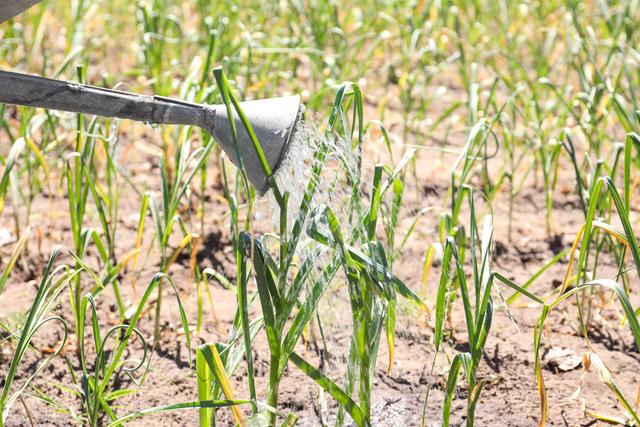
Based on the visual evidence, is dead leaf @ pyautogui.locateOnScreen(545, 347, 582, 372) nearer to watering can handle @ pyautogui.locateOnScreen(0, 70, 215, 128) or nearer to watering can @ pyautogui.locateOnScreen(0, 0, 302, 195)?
watering can @ pyautogui.locateOnScreen(0, 0, 302, 195)

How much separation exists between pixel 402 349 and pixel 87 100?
120cm

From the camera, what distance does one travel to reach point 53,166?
326 centimetres

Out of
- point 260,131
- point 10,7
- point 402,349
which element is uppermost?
point 10,7

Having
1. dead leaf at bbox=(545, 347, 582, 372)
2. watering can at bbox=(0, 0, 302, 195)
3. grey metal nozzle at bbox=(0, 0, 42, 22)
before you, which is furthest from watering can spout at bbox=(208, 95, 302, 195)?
dead leaf at bbox=(545, 347, 582, 372)

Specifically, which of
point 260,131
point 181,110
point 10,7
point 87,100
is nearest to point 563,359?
point 260,131

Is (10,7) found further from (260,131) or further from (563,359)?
(563,359)

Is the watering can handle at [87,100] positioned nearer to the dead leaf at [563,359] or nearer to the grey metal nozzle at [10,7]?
the grey metal nozzle at [10,7]

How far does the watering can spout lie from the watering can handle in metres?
0.06

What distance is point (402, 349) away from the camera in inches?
99.8

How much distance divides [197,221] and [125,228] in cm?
24

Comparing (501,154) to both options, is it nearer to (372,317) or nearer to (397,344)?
(397,344)

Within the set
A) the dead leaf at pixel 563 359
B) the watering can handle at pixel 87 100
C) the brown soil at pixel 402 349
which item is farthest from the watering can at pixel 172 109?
the dead leaf at pixel 563 359

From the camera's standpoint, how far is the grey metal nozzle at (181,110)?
5.41 feet

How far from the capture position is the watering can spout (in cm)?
177
